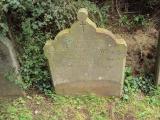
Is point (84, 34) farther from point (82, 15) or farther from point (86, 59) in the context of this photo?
point (86, 59)

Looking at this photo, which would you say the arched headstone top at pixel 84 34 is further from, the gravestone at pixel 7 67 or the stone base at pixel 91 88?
the stone base at pixel 91 88

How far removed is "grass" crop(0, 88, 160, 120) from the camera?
4371 millimetres

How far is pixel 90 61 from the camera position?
4.15m

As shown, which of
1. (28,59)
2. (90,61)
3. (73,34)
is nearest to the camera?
(73,34)

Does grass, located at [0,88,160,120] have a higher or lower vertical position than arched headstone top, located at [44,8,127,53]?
lower

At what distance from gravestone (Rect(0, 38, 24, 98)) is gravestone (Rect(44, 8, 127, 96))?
40cm

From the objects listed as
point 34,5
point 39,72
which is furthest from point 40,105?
point 34,5

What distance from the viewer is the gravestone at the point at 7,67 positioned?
156 inches

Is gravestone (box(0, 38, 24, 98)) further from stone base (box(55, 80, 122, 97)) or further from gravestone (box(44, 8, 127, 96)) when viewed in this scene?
stone base (box(55, 80, 122, 97))

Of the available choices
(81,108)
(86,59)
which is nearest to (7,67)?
(86,59)

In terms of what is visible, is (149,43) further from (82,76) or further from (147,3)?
(82,76)

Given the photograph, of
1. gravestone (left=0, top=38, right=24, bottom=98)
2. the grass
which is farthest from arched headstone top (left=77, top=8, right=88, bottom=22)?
the grass

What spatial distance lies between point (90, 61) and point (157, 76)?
0.90m

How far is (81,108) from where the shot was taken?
14.6 feet
